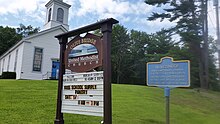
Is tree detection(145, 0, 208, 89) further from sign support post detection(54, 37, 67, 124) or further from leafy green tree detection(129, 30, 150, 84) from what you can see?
sign support post detection(54, 37, 67, 124)

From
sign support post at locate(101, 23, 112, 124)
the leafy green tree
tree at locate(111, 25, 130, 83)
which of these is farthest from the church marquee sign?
the leafy green tree

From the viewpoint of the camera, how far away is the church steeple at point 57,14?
2183 centimetres

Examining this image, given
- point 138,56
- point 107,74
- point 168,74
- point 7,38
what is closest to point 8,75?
point 107,74

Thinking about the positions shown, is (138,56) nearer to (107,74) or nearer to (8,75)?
(8,75)

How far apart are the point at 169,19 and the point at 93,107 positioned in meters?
19.7

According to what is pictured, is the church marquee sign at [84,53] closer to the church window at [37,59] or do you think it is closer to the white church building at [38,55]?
the white church building at [38,55]

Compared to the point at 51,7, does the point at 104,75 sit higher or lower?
lower

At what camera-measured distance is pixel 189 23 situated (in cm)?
2133

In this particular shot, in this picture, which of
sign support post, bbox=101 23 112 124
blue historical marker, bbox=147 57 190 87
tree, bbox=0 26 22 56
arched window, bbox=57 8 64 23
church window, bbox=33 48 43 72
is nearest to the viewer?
sign support post, bbox=101 23 112 124

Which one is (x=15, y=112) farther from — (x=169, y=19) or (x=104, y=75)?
(x=169, y=19)

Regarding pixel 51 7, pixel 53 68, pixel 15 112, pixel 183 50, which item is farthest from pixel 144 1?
pixel 15 112

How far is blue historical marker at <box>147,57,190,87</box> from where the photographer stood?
15.5ft

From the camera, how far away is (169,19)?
73.7ft

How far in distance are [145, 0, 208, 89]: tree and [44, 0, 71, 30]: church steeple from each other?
851 centimetres
